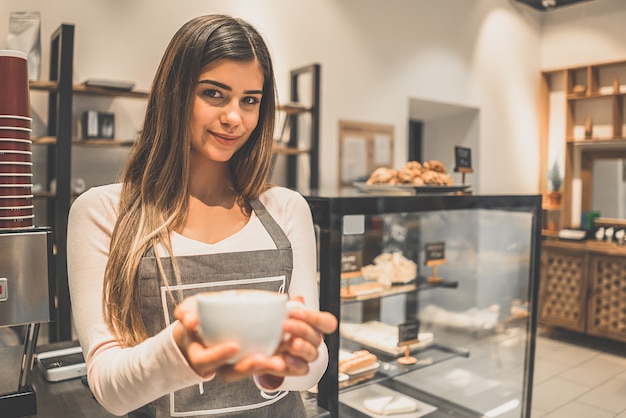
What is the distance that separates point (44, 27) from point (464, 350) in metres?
2.71

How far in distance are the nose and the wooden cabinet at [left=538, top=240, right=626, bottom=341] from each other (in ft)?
14.6

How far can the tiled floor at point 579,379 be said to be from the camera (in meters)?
2.42

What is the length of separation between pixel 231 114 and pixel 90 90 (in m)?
2.08

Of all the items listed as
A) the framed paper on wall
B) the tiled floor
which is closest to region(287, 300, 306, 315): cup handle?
the tiled floor

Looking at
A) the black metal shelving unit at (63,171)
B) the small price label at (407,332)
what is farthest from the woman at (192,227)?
the black metal shelving unit at (63,171)

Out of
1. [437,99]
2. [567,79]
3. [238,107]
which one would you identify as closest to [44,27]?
[238,107]

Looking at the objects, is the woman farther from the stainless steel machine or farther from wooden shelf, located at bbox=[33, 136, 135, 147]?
wooden shelf, located at bbox=[33, 136, 135, 147]

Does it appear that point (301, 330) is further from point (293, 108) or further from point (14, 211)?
point (293, 108)

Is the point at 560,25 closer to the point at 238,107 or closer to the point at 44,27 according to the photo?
the point at 44,27

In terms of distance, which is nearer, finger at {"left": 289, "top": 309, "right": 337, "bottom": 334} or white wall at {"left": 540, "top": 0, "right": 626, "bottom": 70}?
finger at {"left": 289, "top": 309, "right": 337, "bottom": 334}

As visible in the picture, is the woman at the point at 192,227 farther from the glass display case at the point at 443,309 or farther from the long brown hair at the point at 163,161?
the glass display case at the point at 443,309

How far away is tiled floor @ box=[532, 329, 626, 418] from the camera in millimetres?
2416

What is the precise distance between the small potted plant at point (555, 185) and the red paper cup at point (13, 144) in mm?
5081

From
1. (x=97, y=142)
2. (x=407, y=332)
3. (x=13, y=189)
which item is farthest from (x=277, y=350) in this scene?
(x=97, y=142)
